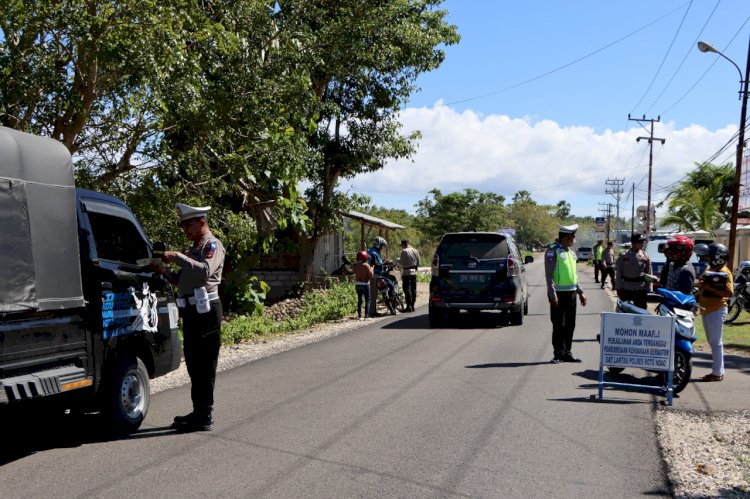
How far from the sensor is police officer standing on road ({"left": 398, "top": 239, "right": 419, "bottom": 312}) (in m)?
19.7

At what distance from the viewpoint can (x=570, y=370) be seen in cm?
1041

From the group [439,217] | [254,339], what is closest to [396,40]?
[254,339]

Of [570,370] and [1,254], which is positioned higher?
[1,254]

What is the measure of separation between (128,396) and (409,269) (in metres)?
13.4

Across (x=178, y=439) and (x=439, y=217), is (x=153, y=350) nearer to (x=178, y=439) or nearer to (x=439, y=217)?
(x=178, y=439)

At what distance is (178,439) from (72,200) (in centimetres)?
216

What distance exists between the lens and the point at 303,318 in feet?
60.3

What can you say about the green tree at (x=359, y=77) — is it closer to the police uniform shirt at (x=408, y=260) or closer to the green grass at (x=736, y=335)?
the police uniform shirt at (x=408, y=260)

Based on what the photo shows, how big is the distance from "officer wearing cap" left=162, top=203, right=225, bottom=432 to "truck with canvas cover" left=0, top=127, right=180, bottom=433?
15.1 inches

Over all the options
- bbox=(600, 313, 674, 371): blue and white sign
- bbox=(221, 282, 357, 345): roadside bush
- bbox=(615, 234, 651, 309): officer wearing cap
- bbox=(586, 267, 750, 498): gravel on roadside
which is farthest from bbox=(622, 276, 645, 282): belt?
bbox=(221, 282, 357, 345): roadside bush

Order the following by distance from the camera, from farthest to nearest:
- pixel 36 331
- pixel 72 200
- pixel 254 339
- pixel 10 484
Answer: pixel 254 339 → pixel 72 200 → pixel 36 331 → pixel 10 484

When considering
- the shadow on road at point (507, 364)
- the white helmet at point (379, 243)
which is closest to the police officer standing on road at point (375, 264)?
the white helmet at point (379, 243)

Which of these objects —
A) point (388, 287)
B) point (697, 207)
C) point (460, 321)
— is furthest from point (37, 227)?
point (697, 207)

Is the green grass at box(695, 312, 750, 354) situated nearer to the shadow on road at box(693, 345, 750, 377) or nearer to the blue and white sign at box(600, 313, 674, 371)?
the shadow on road at box(693, 345, 750, 377)
